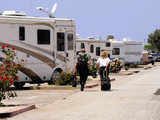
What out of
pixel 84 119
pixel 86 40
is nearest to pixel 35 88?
pixel 84 119

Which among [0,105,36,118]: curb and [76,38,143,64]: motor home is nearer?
[0,105,36,118]: curb

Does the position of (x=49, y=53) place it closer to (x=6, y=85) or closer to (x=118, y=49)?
(x=6, y=85)

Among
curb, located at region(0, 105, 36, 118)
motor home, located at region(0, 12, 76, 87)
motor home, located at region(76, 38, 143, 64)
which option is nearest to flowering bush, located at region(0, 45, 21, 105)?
curb, located at region(0, 105, 36, 118)

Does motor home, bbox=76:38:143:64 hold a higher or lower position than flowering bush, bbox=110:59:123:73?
higher

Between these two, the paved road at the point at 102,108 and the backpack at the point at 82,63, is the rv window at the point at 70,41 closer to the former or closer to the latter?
the backpack at the point at 82,63

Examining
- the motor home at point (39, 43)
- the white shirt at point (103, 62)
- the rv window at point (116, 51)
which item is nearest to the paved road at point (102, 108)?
the white shirt at point (103, 62)

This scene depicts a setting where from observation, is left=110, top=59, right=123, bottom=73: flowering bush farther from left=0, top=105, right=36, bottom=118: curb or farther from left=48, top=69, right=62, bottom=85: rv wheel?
left=0, top=105, right=36, bottom=118: curb

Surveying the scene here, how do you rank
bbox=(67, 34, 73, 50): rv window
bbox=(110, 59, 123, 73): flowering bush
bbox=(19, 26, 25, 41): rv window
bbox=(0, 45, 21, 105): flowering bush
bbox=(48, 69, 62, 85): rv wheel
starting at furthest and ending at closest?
1. bbox=(110, 59, 123, 73): flowering bush
2. bbox=(67, 34, 73, 50): rv window
3. bbox=(48, 69, 62, 85): rv wheel
4. bbox=(19, 26, 25, 41): rv window
5. bbox=(0, 45, 21, 105): flowering bush

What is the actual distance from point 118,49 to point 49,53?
3038 centimetres

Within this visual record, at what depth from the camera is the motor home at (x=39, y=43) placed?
22938 millimetres

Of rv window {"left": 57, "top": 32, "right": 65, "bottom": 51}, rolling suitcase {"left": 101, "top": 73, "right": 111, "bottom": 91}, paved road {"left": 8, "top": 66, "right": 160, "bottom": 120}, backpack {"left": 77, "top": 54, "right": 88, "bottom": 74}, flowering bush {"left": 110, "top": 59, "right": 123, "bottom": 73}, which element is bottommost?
paved road {"left": 8, "top": 66, "right": 160, "bottom": 120}

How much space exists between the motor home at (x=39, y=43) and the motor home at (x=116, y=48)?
1709 centimetres

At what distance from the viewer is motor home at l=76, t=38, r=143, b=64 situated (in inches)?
1779

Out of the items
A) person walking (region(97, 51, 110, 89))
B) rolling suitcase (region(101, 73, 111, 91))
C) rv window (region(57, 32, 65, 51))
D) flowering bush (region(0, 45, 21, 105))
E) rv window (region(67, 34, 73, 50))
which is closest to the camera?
flowering bush (region(0, 45, 21, 105))
